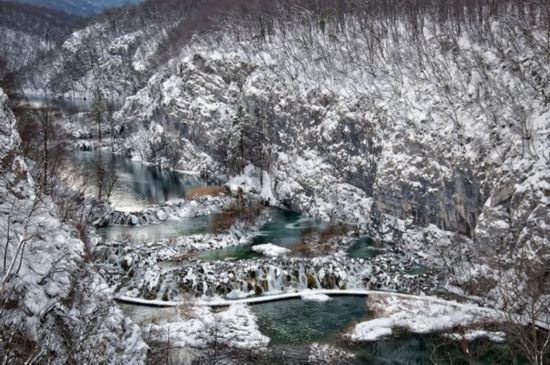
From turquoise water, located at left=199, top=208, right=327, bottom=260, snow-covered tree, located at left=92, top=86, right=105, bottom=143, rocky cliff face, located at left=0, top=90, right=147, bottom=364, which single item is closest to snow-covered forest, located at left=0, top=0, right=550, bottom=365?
rocky cliff face, located at left=0, top=90, right=147, bottom=364

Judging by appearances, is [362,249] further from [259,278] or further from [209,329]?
[209,329]

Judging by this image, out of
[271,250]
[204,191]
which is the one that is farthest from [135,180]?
[271,250]

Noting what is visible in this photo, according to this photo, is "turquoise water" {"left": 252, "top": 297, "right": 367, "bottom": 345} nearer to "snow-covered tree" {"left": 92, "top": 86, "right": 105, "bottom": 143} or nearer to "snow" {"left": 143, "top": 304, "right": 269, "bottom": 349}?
"snow" {"left": 143, "top": 304, "right": 269, "bottom": 349}

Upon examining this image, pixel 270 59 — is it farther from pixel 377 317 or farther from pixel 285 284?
pixel 377 317

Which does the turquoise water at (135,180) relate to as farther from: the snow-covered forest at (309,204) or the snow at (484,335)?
the snow at (484,335)

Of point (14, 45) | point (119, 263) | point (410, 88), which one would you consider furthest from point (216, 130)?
point (14, 45)
